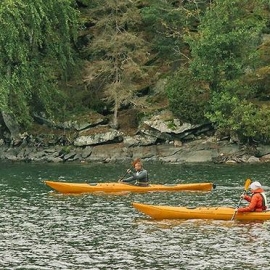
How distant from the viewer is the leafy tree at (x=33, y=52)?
55.1 metres

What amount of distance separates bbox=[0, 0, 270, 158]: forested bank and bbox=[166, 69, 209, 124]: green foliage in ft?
0.26

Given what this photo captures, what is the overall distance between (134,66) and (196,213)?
96.1 ft

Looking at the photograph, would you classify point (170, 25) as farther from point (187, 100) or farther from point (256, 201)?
point (256, 201)

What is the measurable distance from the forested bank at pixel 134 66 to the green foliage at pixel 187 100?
0.26 feet

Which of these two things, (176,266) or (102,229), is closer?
(176,266)

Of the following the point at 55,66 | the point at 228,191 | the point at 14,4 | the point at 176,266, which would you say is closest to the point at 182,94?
the point at 55,66

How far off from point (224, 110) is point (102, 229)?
2953 cm

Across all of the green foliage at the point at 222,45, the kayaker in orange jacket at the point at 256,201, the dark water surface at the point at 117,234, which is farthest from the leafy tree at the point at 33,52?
the kayaker in orange jacket at the point at 256,201

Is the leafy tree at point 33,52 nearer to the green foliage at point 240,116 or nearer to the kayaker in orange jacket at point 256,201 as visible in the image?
the green foliage at point 240,116

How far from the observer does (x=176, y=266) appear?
24.8 m

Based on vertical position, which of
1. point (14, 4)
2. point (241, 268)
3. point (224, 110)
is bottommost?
point (241, 268)

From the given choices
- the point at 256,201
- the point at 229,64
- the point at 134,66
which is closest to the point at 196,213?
the point at 256,201

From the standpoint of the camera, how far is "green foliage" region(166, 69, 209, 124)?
59750 mm

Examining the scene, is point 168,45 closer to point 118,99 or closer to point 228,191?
point 118,99
